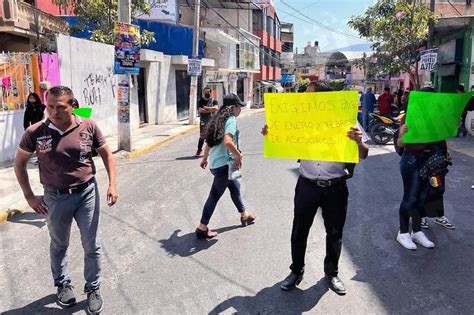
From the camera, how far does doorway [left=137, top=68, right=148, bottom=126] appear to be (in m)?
19.8

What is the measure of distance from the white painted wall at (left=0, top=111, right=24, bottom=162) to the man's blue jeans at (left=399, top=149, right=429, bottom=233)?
8.64m

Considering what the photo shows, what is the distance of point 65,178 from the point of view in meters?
3.26

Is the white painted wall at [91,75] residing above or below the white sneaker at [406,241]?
above

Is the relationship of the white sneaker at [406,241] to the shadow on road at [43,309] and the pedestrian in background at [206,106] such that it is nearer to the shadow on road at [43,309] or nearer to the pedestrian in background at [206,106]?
the shadow on road at [43,309]

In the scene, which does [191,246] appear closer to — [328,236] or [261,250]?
[261,250]

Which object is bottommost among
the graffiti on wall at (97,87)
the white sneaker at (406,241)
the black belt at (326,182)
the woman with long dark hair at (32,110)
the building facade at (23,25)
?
the white sneaker at (406,241)

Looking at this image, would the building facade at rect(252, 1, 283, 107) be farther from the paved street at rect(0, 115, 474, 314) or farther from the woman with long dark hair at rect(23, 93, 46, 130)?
the paved street at rect(0, 115, 474, 314)

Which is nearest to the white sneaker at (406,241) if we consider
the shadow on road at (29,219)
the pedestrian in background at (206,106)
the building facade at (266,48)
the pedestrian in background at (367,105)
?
the shadow on road at (29,219)

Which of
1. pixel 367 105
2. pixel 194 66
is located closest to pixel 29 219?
pixel 367 105

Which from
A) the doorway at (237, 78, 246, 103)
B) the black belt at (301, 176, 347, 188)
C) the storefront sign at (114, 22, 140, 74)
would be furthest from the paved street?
the doorway at (237, 78, 246, 103)

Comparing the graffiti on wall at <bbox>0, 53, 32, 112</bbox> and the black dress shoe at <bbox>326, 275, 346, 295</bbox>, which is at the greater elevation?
the graffiti on wall at <bbox>0, 53, 32, 112</bbox>

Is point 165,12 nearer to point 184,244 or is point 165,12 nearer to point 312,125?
point 184,244

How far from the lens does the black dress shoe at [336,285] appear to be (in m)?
3.65

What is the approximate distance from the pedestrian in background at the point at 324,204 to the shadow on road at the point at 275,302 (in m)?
0.09
